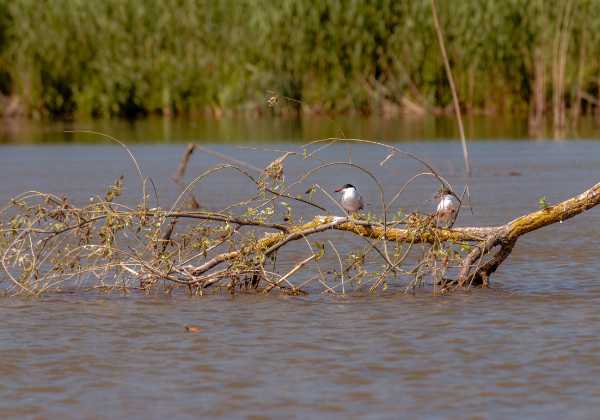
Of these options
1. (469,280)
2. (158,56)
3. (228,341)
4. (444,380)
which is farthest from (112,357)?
(158,56)

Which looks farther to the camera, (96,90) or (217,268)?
(96,90)

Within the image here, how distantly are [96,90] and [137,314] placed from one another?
97.0 feet

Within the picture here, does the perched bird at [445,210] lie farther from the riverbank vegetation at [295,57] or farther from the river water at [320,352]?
the riverbank vegetation at [295,57]

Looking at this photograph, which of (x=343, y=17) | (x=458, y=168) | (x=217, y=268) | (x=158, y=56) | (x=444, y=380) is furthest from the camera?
(x=158, y=56)

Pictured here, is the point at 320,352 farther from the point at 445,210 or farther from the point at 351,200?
the point at 351,200

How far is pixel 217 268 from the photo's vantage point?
977 centimetres

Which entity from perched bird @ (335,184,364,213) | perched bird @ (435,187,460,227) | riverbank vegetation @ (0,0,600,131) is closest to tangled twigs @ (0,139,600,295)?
perched bird @ (435,187,460,227)

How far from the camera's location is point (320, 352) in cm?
651

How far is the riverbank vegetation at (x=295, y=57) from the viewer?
30297mm

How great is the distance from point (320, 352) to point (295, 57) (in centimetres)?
2609

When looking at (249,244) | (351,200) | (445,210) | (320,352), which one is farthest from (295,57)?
(320,352)

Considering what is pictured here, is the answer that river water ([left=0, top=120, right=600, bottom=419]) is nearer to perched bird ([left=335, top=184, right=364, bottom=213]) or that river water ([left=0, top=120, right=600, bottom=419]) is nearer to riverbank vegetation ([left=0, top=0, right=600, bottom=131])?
perched bird ([left=335, top=184, right=364, bottom=213])

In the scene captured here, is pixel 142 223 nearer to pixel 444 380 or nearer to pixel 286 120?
pixel 444 380

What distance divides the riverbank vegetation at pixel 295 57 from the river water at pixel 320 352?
19.2 meters
